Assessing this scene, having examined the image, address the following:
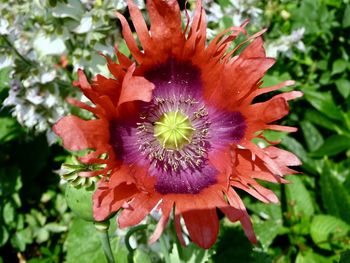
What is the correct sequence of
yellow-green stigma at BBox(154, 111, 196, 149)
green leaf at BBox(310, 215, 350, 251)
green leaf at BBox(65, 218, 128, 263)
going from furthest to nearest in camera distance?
green leaf at BBox(310, 215, 350, 251), green leaf at BBox(65, 218, 128, 263), yellow-green stigma at BBox(154, 111, 196, 149)

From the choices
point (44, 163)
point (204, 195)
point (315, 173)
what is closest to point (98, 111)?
point (204, 195)

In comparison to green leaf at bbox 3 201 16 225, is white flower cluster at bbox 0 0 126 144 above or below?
above

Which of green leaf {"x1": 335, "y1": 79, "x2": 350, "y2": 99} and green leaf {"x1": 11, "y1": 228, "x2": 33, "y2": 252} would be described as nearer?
green leaf {"x1": 11, "y1": 228, "x2": 33, "y2": 252}

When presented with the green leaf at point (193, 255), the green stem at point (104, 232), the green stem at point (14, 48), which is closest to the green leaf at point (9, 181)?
the green stem at point (14, 48)

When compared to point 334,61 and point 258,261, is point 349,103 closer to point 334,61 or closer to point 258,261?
point 334,61

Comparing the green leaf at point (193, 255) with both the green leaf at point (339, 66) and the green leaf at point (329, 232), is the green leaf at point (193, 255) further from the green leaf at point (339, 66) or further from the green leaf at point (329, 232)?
the green leaf at point (339, 66)

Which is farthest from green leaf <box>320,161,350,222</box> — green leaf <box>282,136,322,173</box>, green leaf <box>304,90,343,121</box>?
green leaf <box>304,90,343,121</box>

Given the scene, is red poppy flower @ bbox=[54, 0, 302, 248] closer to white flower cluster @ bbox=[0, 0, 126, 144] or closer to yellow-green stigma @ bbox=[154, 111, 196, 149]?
yellow-green stigma @ bbox=[154, 111, 196, 149]
